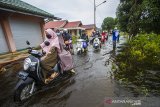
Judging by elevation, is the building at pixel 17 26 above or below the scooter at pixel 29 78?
above

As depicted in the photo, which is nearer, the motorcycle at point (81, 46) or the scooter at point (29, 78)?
the scooter at point (29, 78)

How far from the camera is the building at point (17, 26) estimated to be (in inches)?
413

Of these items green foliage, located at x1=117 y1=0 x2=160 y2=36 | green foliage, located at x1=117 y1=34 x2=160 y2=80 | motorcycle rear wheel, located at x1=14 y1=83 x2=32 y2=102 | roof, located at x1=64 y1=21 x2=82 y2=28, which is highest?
green foliage, located at x1=117 y1=0 x2=160 y2=36

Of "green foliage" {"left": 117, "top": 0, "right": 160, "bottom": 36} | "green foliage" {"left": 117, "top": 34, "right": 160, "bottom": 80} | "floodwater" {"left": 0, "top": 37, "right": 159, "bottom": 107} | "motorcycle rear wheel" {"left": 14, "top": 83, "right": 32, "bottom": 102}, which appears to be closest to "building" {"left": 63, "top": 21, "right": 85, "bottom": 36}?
"green foliage" {"left": 117, "top": 0, "right": 160, "bottom": 36}

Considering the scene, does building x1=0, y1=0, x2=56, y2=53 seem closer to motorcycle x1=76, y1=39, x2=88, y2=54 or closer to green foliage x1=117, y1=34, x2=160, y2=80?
motorcycle x1=76, y1=39, x2=88, y2=54

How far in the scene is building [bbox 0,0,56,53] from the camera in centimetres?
1049

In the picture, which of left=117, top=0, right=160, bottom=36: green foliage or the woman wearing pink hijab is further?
left=117, top=0, right=160, bottom=36: green foliage

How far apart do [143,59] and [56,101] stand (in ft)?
19.4

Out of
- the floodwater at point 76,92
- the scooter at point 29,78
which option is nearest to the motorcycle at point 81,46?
the floodwater at point 76,92

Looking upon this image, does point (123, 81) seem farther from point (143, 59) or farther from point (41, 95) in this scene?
point (143, 59)

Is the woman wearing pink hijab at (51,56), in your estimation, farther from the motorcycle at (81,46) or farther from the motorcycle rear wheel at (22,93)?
the motorcycle at (81,46)

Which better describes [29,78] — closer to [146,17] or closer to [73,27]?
[146,17]

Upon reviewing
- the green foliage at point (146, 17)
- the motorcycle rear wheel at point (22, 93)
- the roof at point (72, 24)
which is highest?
the green foliage at point (146, 17)

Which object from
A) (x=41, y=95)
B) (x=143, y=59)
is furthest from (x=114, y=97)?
(x=143, y=59)
